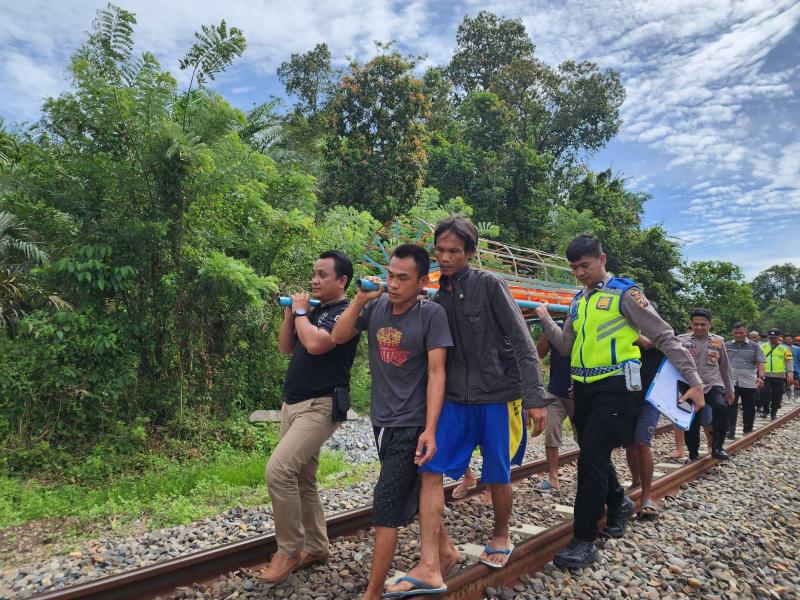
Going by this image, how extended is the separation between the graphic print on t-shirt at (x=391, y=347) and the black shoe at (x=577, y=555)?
6.18ft

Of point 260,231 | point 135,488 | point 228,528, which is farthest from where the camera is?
point 260,231

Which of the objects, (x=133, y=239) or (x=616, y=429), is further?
(x=133, y=239)

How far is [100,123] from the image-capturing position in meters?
6.75

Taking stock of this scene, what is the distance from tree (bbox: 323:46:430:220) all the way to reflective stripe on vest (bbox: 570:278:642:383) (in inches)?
579

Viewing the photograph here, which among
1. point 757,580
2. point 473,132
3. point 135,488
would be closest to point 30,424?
point 135,488

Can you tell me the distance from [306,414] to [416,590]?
3.79ft

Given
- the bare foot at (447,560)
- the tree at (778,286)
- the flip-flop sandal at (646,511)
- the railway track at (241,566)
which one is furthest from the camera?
the tree at (778,286)

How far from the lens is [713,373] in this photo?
25.2 ft

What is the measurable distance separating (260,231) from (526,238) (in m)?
16.8

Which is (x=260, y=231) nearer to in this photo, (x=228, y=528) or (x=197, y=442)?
(x=197, y=442)

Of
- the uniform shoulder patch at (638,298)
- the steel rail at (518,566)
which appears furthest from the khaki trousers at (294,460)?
the uniform shoulder patch at (638,298)

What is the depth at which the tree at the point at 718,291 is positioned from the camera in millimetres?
28266

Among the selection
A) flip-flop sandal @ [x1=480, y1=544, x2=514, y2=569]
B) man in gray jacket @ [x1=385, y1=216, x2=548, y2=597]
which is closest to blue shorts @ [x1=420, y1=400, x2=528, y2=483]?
man in gray jacket @ [x1=385, y1=216, x2=548, y2=597]

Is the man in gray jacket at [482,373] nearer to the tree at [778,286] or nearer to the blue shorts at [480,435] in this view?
the blue shorts at [480,435]
